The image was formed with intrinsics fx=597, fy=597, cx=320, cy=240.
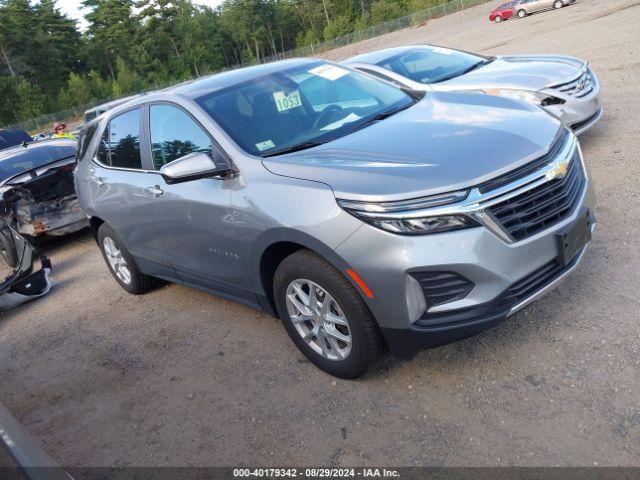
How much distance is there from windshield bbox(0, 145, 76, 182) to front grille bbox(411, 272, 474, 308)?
7376mm

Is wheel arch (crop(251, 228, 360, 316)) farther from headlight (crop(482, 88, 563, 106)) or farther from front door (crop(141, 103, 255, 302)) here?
headlight (crop(482, 88, 563, 106))

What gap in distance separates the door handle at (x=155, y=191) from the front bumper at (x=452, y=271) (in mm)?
1861

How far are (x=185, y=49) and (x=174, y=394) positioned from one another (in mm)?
88857

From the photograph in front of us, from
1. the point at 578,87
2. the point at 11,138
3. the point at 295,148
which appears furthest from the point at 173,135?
the point at 11,138

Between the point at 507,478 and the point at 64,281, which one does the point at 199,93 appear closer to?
the point at 507,478

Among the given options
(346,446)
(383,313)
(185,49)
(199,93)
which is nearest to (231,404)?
(346,446)

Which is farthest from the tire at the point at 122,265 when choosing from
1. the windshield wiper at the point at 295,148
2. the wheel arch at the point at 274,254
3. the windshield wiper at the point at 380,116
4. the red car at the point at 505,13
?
the red car at the point at 505,13

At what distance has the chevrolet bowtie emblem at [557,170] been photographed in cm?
314

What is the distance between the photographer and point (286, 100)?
413cm

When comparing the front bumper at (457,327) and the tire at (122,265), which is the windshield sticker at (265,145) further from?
the tire at (122,265)

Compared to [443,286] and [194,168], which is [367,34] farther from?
[443,286]

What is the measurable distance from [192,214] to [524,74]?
4.34 m

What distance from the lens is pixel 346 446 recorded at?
3.02 meters

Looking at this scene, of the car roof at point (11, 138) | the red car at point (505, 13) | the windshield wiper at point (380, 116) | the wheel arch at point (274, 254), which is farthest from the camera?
the red car at point (505, 13)
